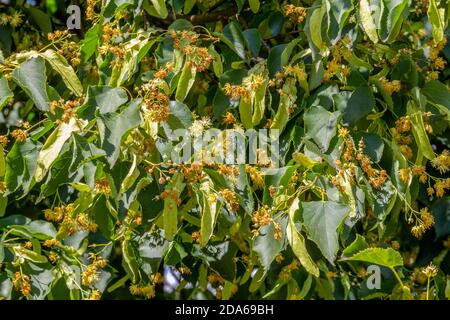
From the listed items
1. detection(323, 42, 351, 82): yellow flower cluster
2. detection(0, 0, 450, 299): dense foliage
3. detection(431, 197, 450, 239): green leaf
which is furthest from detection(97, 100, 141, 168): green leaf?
detection(431, 197, 450, 239): green leaf

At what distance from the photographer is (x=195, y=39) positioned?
1687 mm

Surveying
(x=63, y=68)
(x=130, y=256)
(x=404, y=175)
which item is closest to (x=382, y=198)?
(x=404, y=175)

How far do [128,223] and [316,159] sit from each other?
1.22ft

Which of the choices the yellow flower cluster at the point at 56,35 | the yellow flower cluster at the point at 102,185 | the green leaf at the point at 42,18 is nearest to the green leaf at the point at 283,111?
the yellow flower cluster at the point at 102,185

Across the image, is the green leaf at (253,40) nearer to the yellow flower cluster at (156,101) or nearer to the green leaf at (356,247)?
the yellow flower cluster at (156,101)

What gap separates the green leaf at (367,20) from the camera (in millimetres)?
1555

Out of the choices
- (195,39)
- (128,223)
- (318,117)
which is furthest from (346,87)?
(128,223)

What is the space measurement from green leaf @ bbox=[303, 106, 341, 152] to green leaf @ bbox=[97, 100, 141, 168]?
0.32m

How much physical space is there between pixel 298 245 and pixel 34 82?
53 cm

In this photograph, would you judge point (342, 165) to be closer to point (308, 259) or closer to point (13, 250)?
point (308, 259)

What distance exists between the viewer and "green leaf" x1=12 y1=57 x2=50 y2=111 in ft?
5.16

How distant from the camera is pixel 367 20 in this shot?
5.13 feet

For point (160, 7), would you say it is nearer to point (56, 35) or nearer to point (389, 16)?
point (56, 35)

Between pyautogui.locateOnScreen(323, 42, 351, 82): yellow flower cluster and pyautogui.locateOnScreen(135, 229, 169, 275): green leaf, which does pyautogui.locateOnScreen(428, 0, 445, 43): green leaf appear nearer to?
pyautogui.locateOnScreen(323, 42, 351, 82): yellow flower cluster
